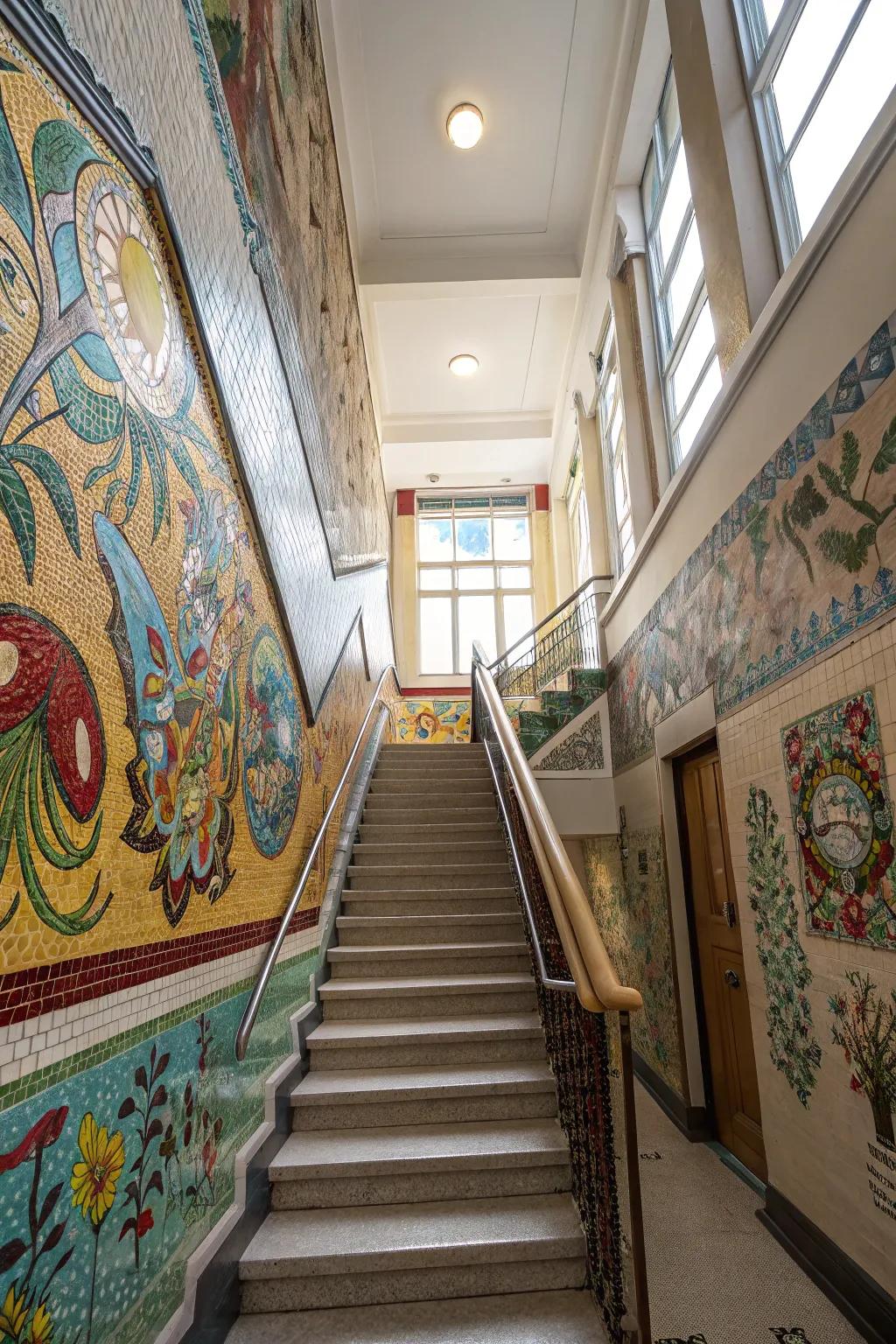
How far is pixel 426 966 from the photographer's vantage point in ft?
12.6

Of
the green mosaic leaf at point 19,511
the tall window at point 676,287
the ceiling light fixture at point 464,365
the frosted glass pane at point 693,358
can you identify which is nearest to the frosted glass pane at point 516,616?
the ceiling light fixture at point 464,365

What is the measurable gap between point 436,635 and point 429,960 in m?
8.47

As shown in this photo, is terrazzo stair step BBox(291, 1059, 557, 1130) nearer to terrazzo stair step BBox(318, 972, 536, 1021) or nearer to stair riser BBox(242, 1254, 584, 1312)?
terrazzo stair step BBox(318, 972, 536, 1021)

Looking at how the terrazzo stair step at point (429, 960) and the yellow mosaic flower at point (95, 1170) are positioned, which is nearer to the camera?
the yellow mosaic flower at point (95, 1170)

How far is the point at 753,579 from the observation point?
10.7ft

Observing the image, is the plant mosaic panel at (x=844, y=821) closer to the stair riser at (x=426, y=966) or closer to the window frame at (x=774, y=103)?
the stair riser at (x=426, y=966)

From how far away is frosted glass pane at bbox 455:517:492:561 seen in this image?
12.5 meters

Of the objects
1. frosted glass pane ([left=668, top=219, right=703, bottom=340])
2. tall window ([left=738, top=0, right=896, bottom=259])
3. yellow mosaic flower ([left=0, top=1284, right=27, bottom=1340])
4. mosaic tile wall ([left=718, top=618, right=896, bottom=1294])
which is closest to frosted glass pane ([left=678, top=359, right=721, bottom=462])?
frosted glass pane ([left=668, top=219, right=703, bottom=340])

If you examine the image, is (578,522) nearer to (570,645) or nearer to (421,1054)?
(570,645)

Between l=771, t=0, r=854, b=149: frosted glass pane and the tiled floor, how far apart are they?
4.79 meters

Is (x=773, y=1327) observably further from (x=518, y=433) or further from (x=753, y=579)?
(x=518, y=433)

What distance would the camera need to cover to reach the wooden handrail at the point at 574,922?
78.3 inches

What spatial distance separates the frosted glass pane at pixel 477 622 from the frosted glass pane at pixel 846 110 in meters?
8.85

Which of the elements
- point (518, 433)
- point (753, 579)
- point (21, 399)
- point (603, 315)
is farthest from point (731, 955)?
point (518, 433)
